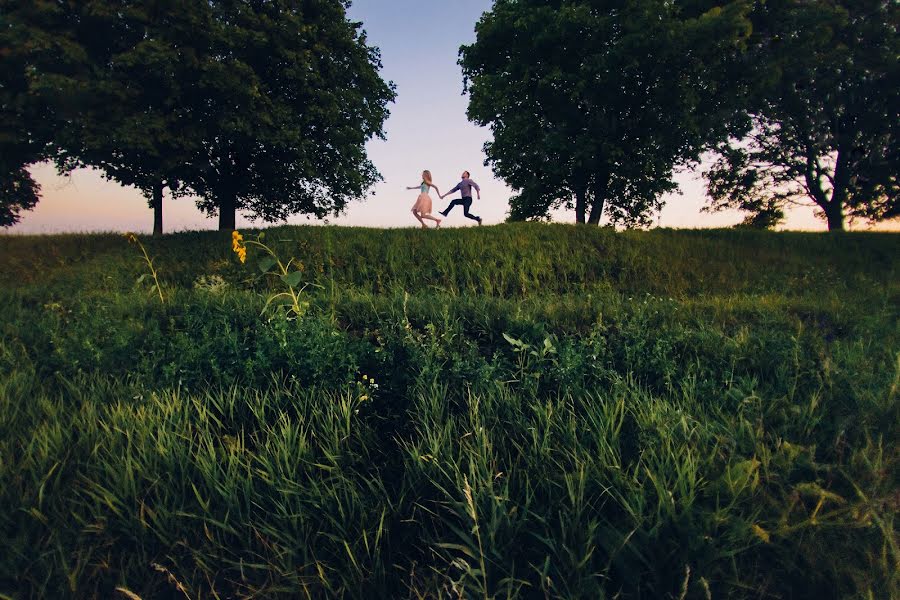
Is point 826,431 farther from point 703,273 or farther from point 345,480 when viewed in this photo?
point 703,273

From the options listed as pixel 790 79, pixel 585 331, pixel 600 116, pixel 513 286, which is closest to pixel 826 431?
pixel 585 331

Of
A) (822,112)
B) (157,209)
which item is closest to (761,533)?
(157,209)

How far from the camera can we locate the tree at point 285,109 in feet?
43.4

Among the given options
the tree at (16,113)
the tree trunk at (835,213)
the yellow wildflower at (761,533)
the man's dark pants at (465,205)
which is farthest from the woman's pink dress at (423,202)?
the tree trunk at (835,213)

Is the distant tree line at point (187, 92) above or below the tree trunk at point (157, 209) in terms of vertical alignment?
above

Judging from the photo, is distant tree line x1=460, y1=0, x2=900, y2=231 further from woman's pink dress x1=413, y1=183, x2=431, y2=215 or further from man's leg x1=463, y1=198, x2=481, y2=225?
woman's pink dress x1=413, y1=183, x2=431, y2=215

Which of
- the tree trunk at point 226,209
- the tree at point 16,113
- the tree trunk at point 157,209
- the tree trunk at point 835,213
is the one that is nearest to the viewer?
the tree at point 16,113

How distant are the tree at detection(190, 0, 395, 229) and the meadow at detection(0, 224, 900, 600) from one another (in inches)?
423

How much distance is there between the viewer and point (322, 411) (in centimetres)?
284

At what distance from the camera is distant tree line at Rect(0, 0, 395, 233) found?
12156 mm

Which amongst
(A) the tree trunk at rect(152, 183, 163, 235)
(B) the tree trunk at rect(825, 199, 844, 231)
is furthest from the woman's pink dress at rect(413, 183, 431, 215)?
(B) the tree trunk at rect(825, 199, 844, 231)

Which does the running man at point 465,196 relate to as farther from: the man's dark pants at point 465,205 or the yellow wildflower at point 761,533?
the yellow wildflower at point 761,533

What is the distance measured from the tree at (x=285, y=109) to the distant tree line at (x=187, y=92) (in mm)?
50

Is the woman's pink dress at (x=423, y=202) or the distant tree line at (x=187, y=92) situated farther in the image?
the woman's pink dress at (x=423, y=202)
